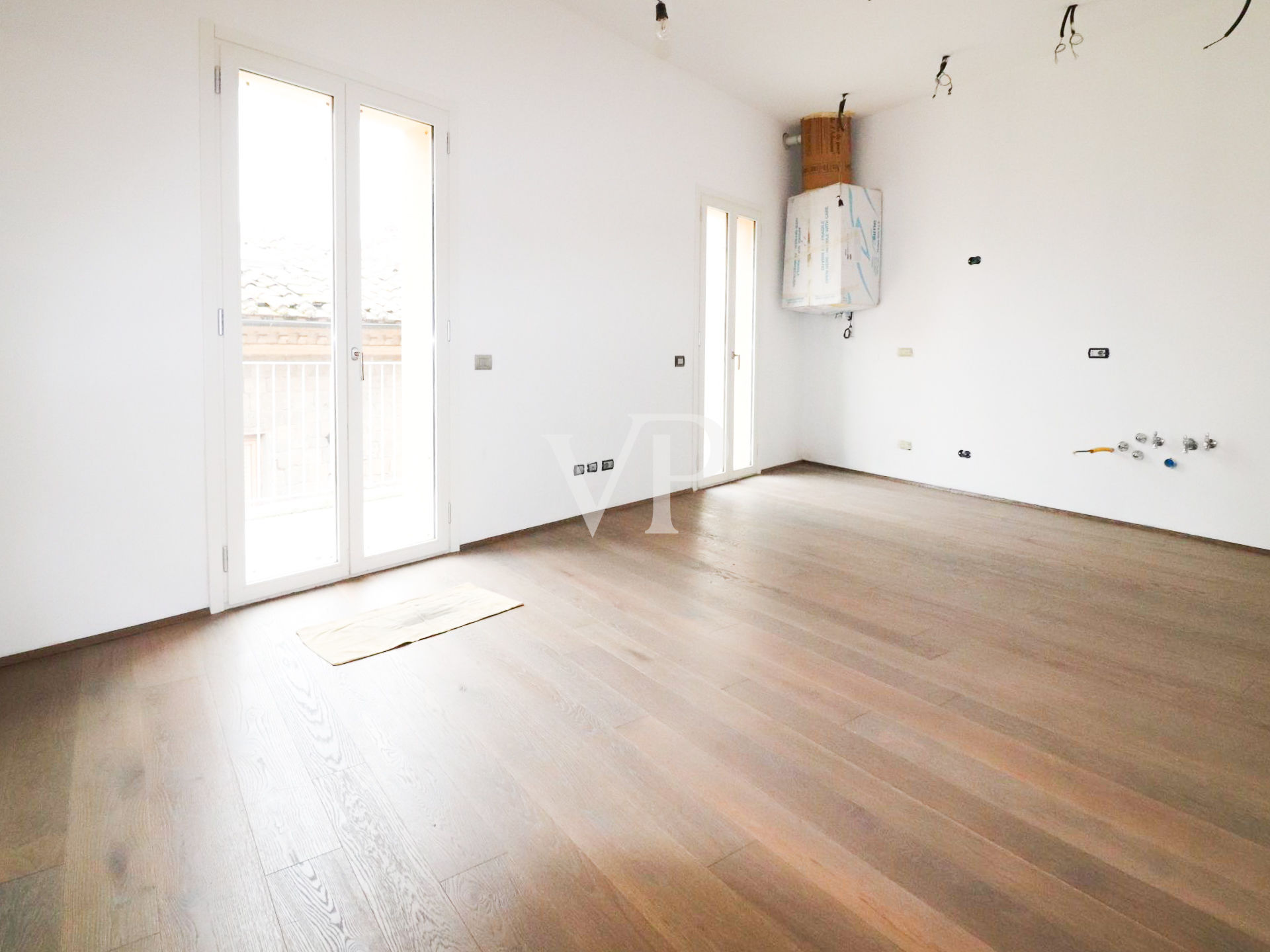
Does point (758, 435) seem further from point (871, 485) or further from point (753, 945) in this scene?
point (753, 945)

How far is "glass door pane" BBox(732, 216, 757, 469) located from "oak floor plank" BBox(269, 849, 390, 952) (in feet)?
16.0

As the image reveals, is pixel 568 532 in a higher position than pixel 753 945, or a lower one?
higher

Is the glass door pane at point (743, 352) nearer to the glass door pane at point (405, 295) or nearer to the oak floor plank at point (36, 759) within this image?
the glass door pane at point (405, 295)

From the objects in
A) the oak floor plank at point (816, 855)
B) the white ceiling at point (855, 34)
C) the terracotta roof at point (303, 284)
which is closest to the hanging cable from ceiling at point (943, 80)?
the white ceiling at point (855, 34)

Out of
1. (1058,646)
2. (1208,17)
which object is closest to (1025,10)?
(1208,17)

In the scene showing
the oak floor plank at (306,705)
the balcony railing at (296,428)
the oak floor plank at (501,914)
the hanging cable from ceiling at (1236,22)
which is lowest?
the oak floor plank at (501,914)

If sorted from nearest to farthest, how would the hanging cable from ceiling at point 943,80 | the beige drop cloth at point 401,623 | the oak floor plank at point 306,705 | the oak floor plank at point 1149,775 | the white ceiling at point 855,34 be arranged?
the oak floor plank at point 1149,775 → the oak floor plank at point 306,705 → the beige drop cloth at point 401,623 → the white ceiling at point 855,34 → the hanging cable from ceiling at point 943,80

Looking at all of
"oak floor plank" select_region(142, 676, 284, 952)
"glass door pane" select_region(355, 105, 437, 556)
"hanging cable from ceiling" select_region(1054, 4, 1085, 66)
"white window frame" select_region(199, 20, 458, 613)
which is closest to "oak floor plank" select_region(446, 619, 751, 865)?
"oak floor plank" select_region(142, 676, 284, 952)

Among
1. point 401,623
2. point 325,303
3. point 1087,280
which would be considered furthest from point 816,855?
point 1087,280

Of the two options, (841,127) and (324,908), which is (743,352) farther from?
(324,908)

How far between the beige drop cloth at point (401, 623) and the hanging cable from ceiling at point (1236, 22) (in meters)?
4.78

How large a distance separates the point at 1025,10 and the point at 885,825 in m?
4.69

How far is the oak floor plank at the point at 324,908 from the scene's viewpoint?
135 cm

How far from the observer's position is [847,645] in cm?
276
